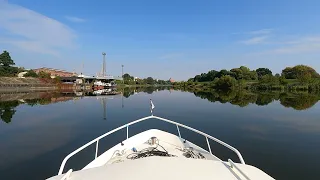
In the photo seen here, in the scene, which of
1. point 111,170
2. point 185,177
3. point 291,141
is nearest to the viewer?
point 185,177

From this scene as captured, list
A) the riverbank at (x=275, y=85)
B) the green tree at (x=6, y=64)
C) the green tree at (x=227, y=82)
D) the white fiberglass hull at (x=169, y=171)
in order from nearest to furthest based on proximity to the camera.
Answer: the white fiberglass hull at (x=169, y=171) < the riverbank at (x=275, y=85) < the green tree at (x=6, y=64) < the green tree at (x=227, y=82)

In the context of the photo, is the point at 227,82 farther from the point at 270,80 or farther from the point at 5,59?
the point at 5,59

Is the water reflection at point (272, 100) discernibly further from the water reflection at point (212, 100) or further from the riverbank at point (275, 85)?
the riverbank at point (275, 85)

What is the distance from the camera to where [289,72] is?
126562 mm

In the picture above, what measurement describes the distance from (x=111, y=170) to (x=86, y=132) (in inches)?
446

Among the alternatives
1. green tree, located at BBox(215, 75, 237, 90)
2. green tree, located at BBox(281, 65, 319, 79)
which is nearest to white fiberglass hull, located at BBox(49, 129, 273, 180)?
green tree, located at BBox(215, 75, 237, 90)

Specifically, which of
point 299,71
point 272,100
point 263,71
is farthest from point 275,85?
point 263,71

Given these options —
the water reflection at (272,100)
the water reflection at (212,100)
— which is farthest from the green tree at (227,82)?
the water reflection at (272,100)

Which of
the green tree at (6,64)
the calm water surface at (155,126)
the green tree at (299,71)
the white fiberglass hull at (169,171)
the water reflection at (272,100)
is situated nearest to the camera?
the white fiberglass hull at (169,171)

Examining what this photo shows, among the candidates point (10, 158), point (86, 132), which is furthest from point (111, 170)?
point (86, 132)

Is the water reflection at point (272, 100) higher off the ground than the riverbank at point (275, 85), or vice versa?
the riverbank at point (275, 85)

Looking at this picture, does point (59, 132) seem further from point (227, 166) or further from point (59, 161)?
point (227, 166)

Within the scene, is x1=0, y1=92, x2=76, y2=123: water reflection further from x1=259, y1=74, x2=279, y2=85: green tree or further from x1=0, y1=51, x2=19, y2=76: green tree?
x1=259, y1=74, x2=279, y2=85: green tree

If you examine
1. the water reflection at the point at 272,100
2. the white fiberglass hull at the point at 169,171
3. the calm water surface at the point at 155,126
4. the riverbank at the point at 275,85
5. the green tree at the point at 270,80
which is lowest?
the calm water surface at the point at 155,126
